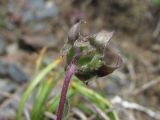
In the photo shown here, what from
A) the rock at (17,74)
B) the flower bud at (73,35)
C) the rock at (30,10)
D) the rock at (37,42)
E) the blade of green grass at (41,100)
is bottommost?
the flower bud at (73,35)

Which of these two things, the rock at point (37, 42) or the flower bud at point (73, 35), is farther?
the rock at point (37, 42)

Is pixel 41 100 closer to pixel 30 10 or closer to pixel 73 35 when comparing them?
pixel 73 35

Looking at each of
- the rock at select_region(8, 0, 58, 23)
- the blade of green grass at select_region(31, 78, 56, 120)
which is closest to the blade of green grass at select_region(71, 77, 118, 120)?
the blade of green grass at select_region(31, 78, 56, 120)

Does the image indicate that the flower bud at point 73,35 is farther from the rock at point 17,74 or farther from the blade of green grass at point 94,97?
the rock at point 17,74

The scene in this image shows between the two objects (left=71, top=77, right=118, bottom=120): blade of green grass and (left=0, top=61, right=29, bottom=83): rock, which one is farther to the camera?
(left=0, top=61, right=29, bottom=83): rock

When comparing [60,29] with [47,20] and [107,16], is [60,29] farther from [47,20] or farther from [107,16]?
[107,16]

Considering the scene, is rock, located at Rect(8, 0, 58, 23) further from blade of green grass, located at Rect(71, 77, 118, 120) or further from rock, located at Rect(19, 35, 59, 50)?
blade of green grass, located at Rect(71, 77, 118, 120)

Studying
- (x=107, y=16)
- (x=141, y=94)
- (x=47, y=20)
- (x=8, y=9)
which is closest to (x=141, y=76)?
(x=141, y=94)

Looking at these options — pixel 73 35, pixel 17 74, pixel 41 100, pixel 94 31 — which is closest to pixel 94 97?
pixel 41 100

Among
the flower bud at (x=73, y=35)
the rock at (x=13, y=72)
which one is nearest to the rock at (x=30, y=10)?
the rock at (x=13, y=72)
